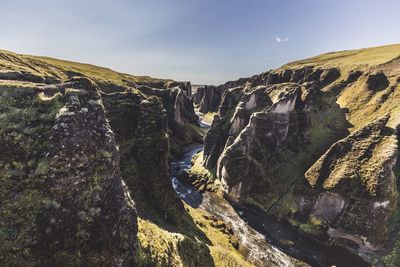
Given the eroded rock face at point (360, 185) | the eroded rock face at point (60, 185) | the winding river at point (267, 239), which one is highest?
the eroded rock face at point (60, 185)

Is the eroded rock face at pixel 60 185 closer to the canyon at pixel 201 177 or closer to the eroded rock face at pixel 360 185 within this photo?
the canyon at pixel 201 177

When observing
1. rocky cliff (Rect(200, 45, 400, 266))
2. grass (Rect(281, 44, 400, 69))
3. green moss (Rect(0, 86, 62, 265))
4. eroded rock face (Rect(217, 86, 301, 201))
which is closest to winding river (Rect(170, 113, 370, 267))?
rocky cliff (Rect(200, 45, 400, 266))

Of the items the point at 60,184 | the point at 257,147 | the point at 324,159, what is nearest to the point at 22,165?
the point at 60,184

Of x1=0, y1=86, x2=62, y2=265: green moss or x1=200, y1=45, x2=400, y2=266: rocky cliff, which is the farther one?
x1=200, y1=45, x2=400, y2=266: rocky cliff

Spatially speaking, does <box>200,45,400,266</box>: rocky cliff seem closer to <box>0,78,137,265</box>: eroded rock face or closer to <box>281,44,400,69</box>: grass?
<box>281,44,400,69</box>: grass

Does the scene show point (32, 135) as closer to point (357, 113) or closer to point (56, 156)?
point (56, 156)

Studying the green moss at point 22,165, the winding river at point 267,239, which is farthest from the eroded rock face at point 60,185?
the winding river at point 267,239
